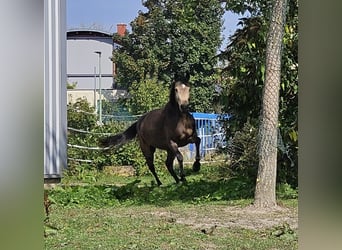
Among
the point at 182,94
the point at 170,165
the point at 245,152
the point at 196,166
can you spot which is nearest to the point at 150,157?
the point at 170,165

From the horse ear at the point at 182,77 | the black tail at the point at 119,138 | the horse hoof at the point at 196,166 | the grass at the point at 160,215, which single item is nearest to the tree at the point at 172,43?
the horse ear at the point at 182,77

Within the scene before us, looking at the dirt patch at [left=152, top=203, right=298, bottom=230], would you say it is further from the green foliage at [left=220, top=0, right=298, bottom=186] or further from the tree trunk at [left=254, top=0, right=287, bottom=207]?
the green foliage at [left=220, top=0, right=298, bottom=186]

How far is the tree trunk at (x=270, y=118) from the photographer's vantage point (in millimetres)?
1899

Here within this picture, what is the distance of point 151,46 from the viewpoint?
6.20ft

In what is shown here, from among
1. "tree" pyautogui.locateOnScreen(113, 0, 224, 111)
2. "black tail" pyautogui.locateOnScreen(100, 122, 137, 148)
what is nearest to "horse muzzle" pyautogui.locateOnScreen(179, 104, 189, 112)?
"tree" pyautogui.locateOnScreen(113, 0, 224, 111)

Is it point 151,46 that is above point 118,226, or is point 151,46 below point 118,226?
above

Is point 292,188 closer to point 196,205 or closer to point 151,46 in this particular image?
point 196,205

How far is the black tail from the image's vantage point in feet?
6.28

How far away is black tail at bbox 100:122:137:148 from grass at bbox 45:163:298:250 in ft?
0.45

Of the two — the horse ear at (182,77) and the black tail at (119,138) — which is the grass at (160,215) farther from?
the horse ear at (182,77)

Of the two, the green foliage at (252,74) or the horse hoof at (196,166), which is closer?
the green foliage at (252,74)

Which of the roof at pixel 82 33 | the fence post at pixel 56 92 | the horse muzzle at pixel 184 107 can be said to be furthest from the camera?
the horse muzzle at pixel 184 107
